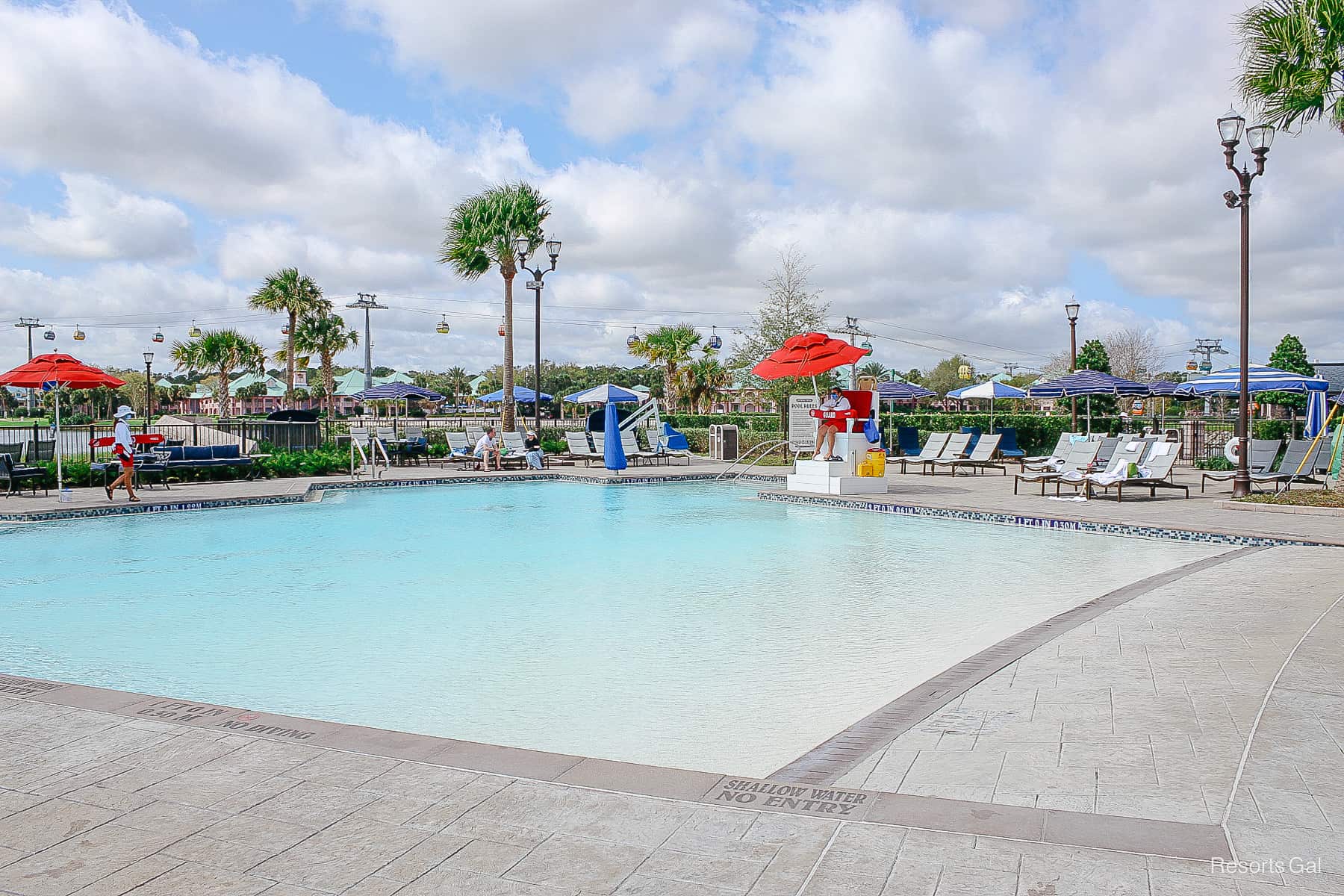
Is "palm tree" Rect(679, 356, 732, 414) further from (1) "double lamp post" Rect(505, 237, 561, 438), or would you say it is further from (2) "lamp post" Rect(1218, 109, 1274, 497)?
(2) "lamp post" Rect(1218, 109, 1274, 497)

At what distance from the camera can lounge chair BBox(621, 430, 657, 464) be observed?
71.9ft

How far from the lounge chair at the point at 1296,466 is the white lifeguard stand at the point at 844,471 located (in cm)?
558

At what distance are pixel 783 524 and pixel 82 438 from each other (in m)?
18.6

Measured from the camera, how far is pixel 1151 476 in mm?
14500

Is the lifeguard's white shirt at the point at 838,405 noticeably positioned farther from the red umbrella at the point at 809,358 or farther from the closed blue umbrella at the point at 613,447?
the closed blue umbrella at the point at 613,447

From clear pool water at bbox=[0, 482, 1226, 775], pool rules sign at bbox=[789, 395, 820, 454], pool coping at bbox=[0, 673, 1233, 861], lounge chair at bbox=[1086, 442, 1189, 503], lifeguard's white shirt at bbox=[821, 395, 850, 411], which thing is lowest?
clear pool water at bbox=[0, 482, 1226, 775]

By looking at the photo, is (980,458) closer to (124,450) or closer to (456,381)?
(124,450)

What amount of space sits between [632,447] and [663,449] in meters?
1.95

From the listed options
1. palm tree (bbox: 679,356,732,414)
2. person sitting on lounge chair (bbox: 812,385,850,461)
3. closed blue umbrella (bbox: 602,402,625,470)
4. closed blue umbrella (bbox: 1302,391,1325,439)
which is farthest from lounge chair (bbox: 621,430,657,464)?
palm tree (bbox: 679,356,732,414)

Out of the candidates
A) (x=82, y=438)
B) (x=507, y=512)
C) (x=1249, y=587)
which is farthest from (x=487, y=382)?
(x=1249, y=587)

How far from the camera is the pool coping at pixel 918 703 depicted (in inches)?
145

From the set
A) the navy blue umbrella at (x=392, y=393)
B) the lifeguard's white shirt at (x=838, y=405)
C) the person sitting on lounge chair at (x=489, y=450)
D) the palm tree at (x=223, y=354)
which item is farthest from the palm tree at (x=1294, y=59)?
the palm tree at (x=223, y=354)

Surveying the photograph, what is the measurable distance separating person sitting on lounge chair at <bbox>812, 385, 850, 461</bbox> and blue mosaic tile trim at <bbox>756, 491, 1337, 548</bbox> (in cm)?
98

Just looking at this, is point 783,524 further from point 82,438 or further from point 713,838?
point 82,438
